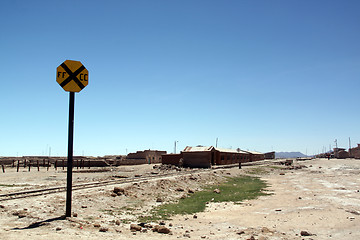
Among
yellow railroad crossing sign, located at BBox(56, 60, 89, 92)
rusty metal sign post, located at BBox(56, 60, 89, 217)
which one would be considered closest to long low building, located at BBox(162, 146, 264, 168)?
rusty metal sign post, located at BBox(56, 60, 89, 217)

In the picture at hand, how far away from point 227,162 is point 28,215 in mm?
57265

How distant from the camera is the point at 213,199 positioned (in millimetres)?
19094

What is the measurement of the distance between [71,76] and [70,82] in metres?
0.21

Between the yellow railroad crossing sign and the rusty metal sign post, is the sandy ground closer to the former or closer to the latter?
the rusty metal sign post

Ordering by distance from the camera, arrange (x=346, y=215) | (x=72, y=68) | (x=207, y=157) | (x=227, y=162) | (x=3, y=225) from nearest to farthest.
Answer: (x=3, y=225) → (x=72, y=68) → (x=346, y=215) → (x=207, y=157) → (x=227, y=162)

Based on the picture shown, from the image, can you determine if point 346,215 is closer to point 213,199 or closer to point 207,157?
point 213,199

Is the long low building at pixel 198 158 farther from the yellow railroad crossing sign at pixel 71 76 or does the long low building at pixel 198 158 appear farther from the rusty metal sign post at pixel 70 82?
the yellow railroad crossing sign at pixel 71 76

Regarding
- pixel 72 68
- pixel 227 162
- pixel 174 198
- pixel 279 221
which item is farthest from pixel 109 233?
pixel 227 162

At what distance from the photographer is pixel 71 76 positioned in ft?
32.1

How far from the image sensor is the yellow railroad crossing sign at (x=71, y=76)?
9688 mm

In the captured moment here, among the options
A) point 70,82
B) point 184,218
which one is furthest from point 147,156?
point 70,82

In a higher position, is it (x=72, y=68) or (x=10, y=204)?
(x=72, y=68)

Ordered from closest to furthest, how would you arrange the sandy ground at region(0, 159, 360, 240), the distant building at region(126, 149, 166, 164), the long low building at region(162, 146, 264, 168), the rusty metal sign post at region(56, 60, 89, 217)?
the sandy ground at region(0, 159, 360, 240) → the rusty metal sign post at region(56, 60, 89, 217) → the long low building at region(162, 146, 264, 168) → the distant building at region(126, 149, 166, 164)

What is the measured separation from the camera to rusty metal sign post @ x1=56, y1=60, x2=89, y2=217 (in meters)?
9.68
